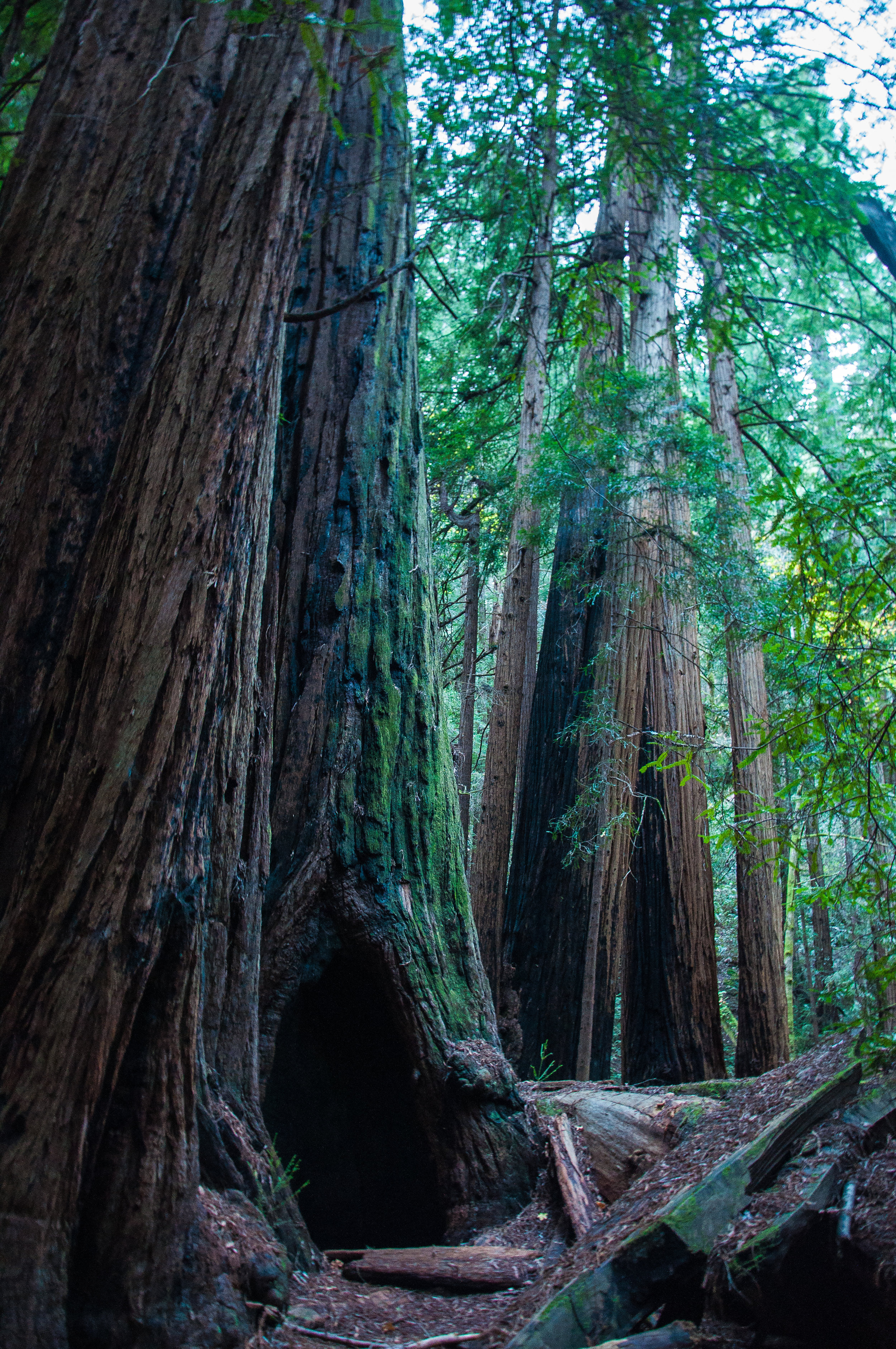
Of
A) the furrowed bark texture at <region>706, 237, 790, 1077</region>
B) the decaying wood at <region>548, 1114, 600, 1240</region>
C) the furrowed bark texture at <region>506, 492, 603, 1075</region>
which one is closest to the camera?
the decaying wood at <region>548, 1114, 600, 1240</region>

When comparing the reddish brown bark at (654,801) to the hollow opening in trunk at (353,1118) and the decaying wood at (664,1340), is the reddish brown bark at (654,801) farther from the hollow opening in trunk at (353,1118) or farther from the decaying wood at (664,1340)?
the decaying wood at (664,1340)

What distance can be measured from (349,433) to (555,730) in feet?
13.7

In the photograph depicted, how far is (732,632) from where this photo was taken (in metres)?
6.85

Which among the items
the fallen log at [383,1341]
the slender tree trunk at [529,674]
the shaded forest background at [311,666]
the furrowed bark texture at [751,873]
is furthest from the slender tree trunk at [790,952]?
the slender tree trunk at [529,674]

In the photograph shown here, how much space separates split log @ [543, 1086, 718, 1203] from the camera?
10.2 feet

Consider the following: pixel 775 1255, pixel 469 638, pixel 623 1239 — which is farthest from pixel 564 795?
pixel 775 1255

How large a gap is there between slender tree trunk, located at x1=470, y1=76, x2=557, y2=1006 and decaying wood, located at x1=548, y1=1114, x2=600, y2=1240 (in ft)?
11.3

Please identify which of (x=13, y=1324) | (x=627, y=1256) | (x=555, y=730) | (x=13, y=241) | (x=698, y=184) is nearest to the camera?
(x=13, y=1324)

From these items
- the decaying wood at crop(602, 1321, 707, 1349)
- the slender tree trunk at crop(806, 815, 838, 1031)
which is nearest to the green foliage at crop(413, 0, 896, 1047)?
the decaying wood at crop(602, 1321, 707, 1349)

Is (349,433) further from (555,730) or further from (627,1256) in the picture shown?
(555,730)

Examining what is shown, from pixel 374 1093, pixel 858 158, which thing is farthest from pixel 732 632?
pixel 374 1093

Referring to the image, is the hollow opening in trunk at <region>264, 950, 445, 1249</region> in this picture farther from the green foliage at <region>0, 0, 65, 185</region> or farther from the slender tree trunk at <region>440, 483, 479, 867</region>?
the slender tree trunk at <region>440, 483, 479, 867</region>

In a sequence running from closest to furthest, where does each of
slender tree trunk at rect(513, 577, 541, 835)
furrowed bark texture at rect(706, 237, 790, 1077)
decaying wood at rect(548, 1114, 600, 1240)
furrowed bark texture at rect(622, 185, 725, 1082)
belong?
decaying wood at rect(548, 1114, 600, 1240)
furrowed bark texture at rect(622, 185, 725, 1082)
furrowed bark texture at rect(706, 237, 790, 1077)
slender tree trunk at rect(513, 577, 541, 835)

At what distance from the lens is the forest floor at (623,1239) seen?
6.75ft
